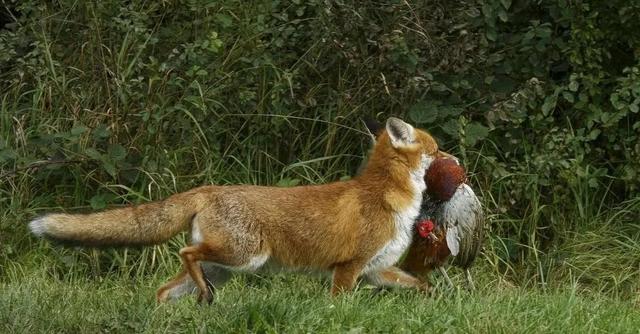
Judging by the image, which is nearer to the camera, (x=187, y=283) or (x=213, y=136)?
(x=187, y=283)

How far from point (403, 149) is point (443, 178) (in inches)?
11.9

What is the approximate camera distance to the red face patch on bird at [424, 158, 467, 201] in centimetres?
782

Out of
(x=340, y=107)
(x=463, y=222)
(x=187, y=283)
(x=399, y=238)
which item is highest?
(x=399, y=238)

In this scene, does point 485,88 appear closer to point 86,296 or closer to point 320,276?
point 320,276

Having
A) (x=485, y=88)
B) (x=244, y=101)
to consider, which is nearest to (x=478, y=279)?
(x=485, y=88)

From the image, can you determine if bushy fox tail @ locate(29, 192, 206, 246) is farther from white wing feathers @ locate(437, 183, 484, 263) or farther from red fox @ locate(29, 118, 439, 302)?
white wing feathers @ locate(437, 183, 484, 263)

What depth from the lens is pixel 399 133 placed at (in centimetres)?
784

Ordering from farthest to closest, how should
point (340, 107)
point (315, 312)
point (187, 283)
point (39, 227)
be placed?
point (340, 107) < point (187, 283) < point (39, 227) < point (315, 312)

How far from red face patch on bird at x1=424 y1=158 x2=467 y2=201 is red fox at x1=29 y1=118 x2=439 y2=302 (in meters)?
0.06

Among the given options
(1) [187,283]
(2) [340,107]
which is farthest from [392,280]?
(2) [340,107]

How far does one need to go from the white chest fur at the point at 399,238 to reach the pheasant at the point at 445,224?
6.4 inches

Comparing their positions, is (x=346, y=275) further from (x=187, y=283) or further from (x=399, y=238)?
(x=187, y=283)

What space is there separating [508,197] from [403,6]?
167 centimetres

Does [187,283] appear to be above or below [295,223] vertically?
below
